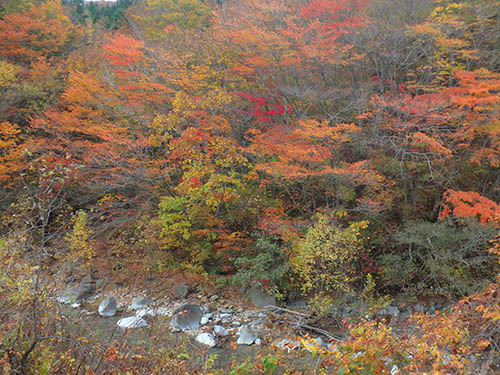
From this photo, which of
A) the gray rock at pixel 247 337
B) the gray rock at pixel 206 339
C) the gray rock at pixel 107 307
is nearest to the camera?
the gray rock at pixel 247 337

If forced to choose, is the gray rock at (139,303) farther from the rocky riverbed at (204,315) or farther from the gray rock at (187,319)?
the gray rock at (187,319)

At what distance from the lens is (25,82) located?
563 inches

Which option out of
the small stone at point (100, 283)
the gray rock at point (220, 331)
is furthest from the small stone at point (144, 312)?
the small stone at point (100, 283)

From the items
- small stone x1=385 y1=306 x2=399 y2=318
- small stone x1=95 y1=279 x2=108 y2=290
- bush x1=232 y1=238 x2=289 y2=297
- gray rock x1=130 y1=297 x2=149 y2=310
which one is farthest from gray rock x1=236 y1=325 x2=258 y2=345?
small stone x1=95 y1=279 x2=108 y2=290

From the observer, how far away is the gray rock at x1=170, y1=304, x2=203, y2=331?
9.29m

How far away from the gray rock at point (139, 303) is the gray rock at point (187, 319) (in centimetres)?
158

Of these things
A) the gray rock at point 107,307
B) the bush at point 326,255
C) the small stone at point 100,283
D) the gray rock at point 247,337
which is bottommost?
the small stone at point 100,283

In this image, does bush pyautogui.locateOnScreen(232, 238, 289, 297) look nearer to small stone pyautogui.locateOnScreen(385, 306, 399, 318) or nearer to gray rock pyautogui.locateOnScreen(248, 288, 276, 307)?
gray rock pyautogui.locateOnScreen(248, 288, 276, 307)

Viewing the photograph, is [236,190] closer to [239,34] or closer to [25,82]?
[239,34]

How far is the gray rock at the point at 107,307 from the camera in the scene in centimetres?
1020

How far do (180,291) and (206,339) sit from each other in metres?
2.80

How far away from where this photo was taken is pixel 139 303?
10719mm

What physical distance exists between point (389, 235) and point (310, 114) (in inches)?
207

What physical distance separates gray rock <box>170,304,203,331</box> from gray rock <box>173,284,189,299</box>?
3.56ft
